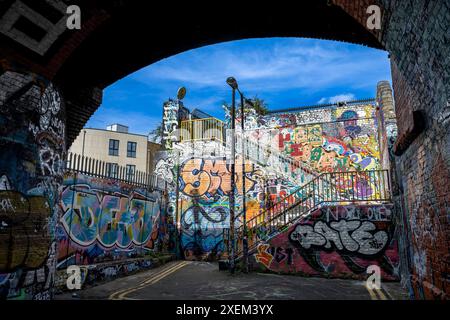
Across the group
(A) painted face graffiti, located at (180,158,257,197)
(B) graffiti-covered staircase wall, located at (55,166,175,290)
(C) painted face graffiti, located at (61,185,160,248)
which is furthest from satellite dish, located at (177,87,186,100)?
(C) painted face graffiti, located at (61,185,160,248)

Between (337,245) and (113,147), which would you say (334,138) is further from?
(113,147)

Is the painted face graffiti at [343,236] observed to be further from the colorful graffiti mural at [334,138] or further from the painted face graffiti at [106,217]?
the colorful graffiti mural at [334,138]

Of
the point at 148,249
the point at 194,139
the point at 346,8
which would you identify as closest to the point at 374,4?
the point at 346,8

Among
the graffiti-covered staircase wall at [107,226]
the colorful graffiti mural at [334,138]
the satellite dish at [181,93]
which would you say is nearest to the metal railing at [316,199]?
the graffiti-covered staircase wall at [107,226]

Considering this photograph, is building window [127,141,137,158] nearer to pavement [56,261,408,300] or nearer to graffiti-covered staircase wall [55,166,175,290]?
graffiti-covered staircase wall [55,166,175,290]

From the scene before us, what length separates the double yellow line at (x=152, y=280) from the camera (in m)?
8.95

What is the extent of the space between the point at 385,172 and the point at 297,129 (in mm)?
10366

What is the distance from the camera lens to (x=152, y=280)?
11414 millimetres

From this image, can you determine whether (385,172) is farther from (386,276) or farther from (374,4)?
(374,4)

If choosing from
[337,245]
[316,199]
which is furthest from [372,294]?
[316,199]

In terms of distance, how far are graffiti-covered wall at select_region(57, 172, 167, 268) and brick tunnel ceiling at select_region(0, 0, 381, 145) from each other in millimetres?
3817

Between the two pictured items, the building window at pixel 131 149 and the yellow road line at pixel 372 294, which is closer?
the yellow road line at pixel 372 294

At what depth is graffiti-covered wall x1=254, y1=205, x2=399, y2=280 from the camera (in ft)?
37.7

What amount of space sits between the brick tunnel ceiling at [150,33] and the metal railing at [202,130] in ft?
39.1
